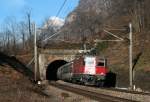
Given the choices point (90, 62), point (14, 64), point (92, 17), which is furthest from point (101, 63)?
point (92, 17)

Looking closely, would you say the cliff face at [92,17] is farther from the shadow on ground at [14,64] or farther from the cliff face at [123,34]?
the shadow on ground at [14,64]

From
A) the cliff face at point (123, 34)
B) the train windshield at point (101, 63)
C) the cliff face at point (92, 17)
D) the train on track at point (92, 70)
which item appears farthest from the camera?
the cliff face at point (92, 17)

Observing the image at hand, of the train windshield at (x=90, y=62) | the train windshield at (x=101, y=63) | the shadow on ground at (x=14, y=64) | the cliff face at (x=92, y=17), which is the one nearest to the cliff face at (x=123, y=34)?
the cliff face at (x=92, y=17)

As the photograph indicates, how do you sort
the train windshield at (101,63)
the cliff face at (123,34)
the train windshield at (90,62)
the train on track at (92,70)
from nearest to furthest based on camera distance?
the train on track at (92,70), the train windshield at (90,62), the train windshield at (101,63), the cliff face at (123,34)

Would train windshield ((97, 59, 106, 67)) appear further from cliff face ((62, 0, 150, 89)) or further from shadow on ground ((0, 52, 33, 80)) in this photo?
shadow on ground ((0, 52, 33, 80))

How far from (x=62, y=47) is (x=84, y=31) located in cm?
2061

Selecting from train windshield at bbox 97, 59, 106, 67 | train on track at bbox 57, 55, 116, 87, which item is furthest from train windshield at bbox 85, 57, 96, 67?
train windshield at bbox 97, 59, 106, 67

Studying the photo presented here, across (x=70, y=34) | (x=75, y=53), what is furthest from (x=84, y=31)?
(x=75, y=53)

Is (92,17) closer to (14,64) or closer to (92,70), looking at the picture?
(14,64)

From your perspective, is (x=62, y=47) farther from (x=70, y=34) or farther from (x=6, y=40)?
(x=6, y=40)

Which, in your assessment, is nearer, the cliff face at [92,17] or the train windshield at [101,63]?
the train windshield at [101,63]

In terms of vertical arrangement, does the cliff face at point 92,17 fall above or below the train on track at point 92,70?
above

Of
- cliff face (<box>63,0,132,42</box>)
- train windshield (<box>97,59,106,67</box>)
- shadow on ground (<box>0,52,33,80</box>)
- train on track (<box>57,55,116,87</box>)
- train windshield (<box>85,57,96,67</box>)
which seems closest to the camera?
train on track (<box>57,55,116,87</box>)

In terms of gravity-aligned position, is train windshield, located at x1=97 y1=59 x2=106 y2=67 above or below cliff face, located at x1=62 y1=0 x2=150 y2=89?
below
